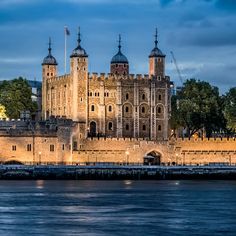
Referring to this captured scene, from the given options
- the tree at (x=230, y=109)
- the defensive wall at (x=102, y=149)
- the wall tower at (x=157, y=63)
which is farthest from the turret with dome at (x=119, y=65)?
the defensive wall at (x=102, y=149)

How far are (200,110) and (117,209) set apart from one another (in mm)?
62801

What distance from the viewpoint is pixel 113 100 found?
5487 inches

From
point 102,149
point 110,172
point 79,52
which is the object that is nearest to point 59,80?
point 79,52

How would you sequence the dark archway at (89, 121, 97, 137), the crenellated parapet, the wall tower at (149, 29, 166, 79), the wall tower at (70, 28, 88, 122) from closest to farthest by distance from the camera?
the wall tower at (70, 28, 88, 122), the dark archway at (89, 121, 97, 137), the crenellated parapet, the wall tower at (149, 29, 166, 79)

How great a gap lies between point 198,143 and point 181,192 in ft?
128

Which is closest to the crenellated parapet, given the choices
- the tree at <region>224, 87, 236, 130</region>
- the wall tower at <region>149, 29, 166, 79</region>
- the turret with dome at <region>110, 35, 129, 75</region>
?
the turret with dome at <region>110, 35, 129, 75</region>

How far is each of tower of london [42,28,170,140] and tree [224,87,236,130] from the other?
733cm

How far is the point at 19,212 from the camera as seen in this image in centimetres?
7469

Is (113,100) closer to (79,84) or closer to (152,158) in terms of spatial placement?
(79,84)

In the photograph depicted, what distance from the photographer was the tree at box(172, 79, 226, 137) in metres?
139

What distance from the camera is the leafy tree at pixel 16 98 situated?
148m

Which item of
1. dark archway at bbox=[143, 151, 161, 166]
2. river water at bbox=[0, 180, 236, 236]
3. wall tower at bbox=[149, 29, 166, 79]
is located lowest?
river water at bbox=[0, 180, 236, 236]

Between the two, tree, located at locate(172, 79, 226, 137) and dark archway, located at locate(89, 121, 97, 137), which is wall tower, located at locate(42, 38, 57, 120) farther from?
tree, located at locate(172, 79, 226, 137)

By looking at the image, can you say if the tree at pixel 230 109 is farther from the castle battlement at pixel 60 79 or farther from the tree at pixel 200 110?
the castle battlement at pixel 60 79
